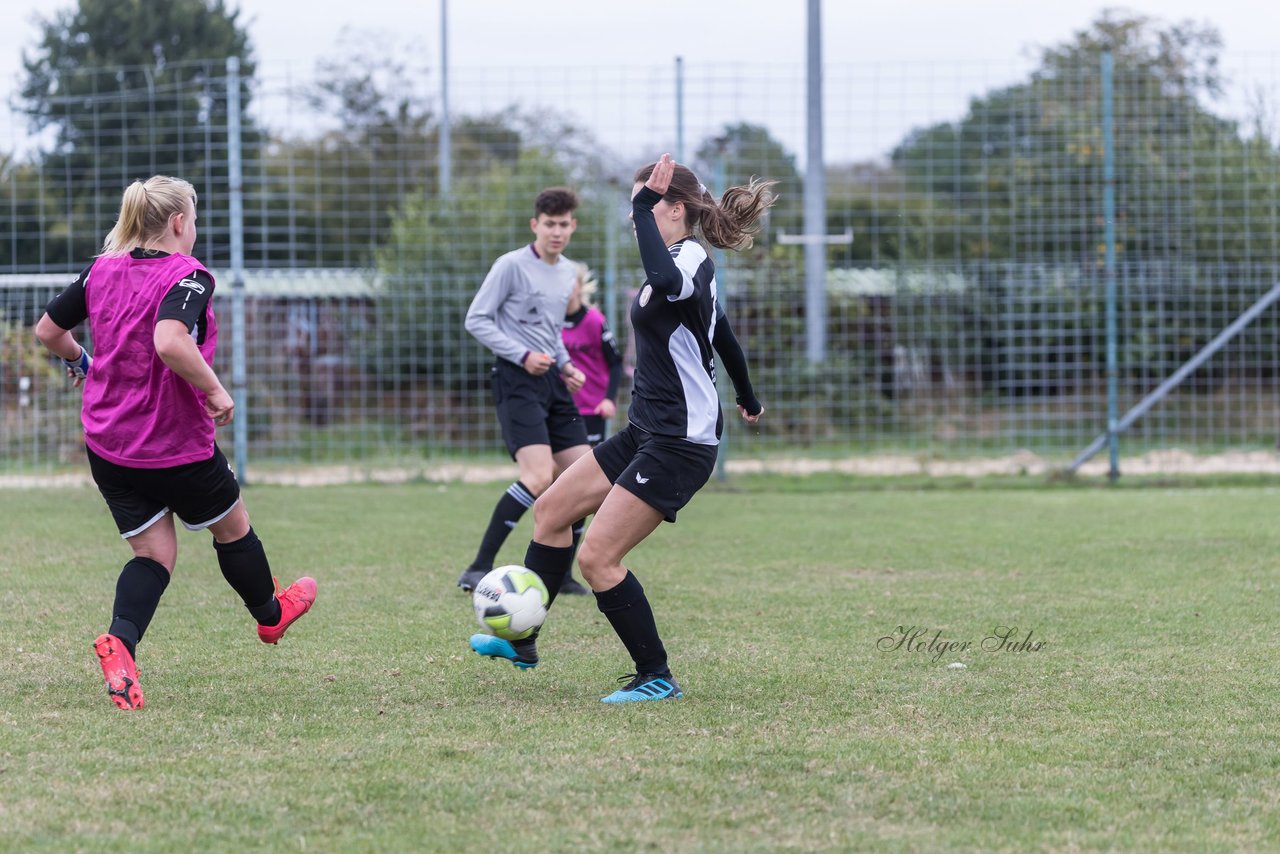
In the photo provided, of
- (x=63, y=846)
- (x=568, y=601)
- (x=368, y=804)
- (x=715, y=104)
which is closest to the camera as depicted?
(x=63, y=846)

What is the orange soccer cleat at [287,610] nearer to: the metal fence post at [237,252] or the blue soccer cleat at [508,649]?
the blue soccer cleat at [508,649]

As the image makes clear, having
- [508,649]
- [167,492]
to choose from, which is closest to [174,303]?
[167,492]

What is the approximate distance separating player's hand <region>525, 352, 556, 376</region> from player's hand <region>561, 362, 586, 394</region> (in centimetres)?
17

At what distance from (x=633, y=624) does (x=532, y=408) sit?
110 inches

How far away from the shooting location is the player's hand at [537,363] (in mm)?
7086

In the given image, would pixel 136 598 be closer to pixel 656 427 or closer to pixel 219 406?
pixel 219 406

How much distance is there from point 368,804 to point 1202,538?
22.6 feet

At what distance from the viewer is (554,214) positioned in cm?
732

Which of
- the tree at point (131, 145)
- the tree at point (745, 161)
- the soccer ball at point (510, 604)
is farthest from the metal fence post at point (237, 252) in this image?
the soccer ball at point (510, 604)

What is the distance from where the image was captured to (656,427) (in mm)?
4656

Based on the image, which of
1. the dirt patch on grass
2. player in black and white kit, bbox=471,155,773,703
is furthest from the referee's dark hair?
the dirt patch on grass

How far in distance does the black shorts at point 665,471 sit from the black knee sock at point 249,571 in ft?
4.21

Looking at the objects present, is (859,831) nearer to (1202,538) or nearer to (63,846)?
(63,846)

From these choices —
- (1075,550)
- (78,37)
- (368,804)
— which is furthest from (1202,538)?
(78,37)
